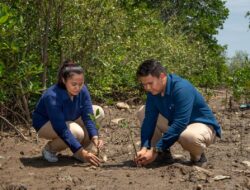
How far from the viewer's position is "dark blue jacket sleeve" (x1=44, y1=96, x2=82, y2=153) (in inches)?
184

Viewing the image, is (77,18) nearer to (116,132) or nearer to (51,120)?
(116,132)

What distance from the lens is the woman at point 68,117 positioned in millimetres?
4691

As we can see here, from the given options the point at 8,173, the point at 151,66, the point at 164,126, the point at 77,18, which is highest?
the point at 77,18

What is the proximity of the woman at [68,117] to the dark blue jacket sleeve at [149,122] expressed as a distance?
1.48ft

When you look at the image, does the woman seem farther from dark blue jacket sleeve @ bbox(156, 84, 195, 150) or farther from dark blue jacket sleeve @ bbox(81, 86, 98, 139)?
dark blue jacket sleeve @ bbox(156, 84, 195, 150)

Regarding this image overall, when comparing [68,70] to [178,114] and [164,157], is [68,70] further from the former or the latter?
[164,157]

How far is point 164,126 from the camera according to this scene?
4875 millimetres

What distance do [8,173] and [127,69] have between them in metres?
5.44

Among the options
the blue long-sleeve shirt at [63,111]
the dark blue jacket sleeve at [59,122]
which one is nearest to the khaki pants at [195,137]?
the blue long-sleeve shirt at [63,111]

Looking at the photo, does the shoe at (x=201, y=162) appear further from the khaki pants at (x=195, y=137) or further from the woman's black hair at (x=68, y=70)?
the woman's black hair at (x=68, y=70)

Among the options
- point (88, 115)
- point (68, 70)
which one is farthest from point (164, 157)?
point (68, 70)

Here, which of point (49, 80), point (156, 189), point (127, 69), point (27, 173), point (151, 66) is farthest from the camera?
point (127, 69)

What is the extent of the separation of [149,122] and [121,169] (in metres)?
0.51

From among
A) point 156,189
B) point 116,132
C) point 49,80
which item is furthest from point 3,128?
point 156,189
